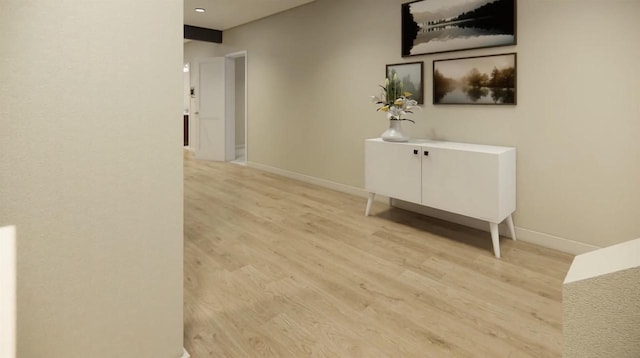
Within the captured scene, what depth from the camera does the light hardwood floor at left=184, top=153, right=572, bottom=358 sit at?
1.72 meters

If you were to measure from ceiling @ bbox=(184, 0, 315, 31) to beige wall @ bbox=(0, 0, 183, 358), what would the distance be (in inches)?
158

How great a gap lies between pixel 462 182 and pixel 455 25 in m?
1.47

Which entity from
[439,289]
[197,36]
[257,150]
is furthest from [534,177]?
[197,36]

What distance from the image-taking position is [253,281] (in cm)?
231

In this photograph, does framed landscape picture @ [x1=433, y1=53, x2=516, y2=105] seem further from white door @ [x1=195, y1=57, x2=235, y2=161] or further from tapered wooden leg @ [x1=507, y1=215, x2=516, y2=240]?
white door @ [x1=195, y1=57, x2=235, y2=161]

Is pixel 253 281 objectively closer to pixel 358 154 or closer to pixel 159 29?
pixel 159 29

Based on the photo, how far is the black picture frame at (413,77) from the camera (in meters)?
3.59

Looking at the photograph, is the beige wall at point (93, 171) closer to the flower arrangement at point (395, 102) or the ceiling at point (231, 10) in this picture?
the flower arrangement at point (395, 102)

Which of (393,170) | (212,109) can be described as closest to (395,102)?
(393,170)

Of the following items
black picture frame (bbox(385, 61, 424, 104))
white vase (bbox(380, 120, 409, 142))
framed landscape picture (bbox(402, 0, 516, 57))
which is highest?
framed landscape picture (bbox(402, 0, 516, 57))

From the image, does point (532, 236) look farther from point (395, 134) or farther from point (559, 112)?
point (395, 134)

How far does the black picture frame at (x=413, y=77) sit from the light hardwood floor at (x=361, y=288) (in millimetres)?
1218

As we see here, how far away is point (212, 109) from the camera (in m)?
7.00

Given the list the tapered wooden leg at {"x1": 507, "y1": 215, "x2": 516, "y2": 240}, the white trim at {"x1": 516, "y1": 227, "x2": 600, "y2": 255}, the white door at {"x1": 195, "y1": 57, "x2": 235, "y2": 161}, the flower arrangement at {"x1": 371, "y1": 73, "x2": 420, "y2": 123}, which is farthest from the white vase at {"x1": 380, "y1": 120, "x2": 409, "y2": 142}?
the white door at {"x1": 195, "y1": 57, "x2": 235, "y2": 161}
